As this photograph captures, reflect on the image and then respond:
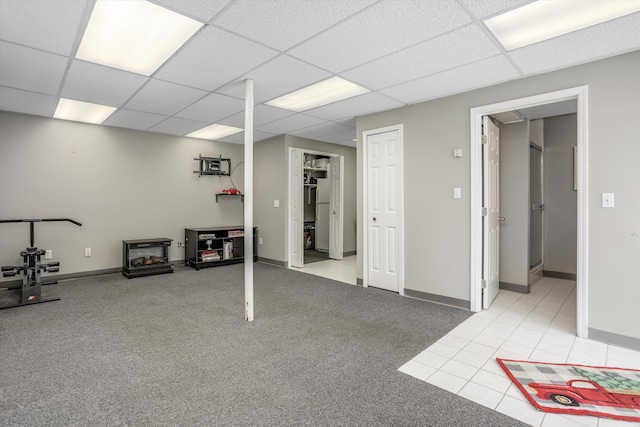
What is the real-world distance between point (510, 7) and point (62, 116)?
5.67 meters

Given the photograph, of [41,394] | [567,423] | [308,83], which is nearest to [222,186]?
[308,83]

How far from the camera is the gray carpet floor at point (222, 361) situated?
68.4 inches

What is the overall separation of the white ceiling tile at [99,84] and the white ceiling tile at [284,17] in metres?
1.53

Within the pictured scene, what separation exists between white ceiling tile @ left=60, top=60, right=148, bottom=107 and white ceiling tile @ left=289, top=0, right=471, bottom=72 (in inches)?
71.7

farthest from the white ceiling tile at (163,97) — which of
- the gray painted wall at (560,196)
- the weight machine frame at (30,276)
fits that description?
the gray painted wall at (560,196)

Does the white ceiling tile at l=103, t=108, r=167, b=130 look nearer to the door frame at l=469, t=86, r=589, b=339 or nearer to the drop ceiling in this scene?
the drop ceiling

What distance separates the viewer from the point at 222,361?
7.64 feet

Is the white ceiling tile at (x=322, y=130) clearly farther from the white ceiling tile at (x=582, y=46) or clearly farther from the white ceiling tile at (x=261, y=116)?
the white ceiling tile at (x=582, y=46)

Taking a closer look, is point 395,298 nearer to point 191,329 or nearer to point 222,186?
point 191,329

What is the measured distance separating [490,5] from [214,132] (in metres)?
4.74

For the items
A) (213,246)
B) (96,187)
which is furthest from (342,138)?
(96,187)

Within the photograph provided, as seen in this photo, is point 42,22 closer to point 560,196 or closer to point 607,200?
point 607,200

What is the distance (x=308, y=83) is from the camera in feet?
10.9

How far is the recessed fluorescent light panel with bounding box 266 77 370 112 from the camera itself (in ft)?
11.2
